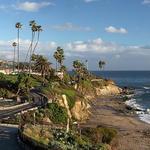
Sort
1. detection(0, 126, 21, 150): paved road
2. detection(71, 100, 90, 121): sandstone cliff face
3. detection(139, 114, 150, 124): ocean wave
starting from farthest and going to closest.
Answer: detection(139, 114, 150, 124): ocean wave < detection(71, 100, 90, 121): sandstone cliff face < detection(0, 126, 21, 150): paved road

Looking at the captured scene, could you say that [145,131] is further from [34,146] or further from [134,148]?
[34,146]

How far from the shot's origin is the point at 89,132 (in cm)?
5959

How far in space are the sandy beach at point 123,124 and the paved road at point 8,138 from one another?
14.8 meters

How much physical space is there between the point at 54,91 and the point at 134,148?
35.2m

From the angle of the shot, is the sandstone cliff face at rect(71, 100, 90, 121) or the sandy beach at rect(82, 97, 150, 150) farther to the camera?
the sandstone cliff face at rect(71, 100, 90, 121)

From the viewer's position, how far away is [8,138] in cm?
4709

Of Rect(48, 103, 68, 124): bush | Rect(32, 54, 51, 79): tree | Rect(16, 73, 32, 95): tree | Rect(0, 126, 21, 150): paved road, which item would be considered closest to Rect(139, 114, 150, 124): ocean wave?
Rect(48, 103, 68, 124): bush

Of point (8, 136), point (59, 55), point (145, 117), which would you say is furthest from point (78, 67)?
point (8, 136)

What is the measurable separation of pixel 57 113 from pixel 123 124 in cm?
1678

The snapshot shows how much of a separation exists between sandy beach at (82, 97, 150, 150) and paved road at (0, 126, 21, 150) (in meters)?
14.8

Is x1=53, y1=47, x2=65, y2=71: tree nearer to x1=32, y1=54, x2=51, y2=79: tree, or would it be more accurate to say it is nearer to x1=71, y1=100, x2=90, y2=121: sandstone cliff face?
x1=32, y1=54, x2=51, y2=79: tree

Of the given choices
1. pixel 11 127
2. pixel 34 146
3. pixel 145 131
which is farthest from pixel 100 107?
pixel 34 146

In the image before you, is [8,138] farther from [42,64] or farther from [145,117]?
[42,64]

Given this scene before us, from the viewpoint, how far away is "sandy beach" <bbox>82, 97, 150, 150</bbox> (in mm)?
65250
